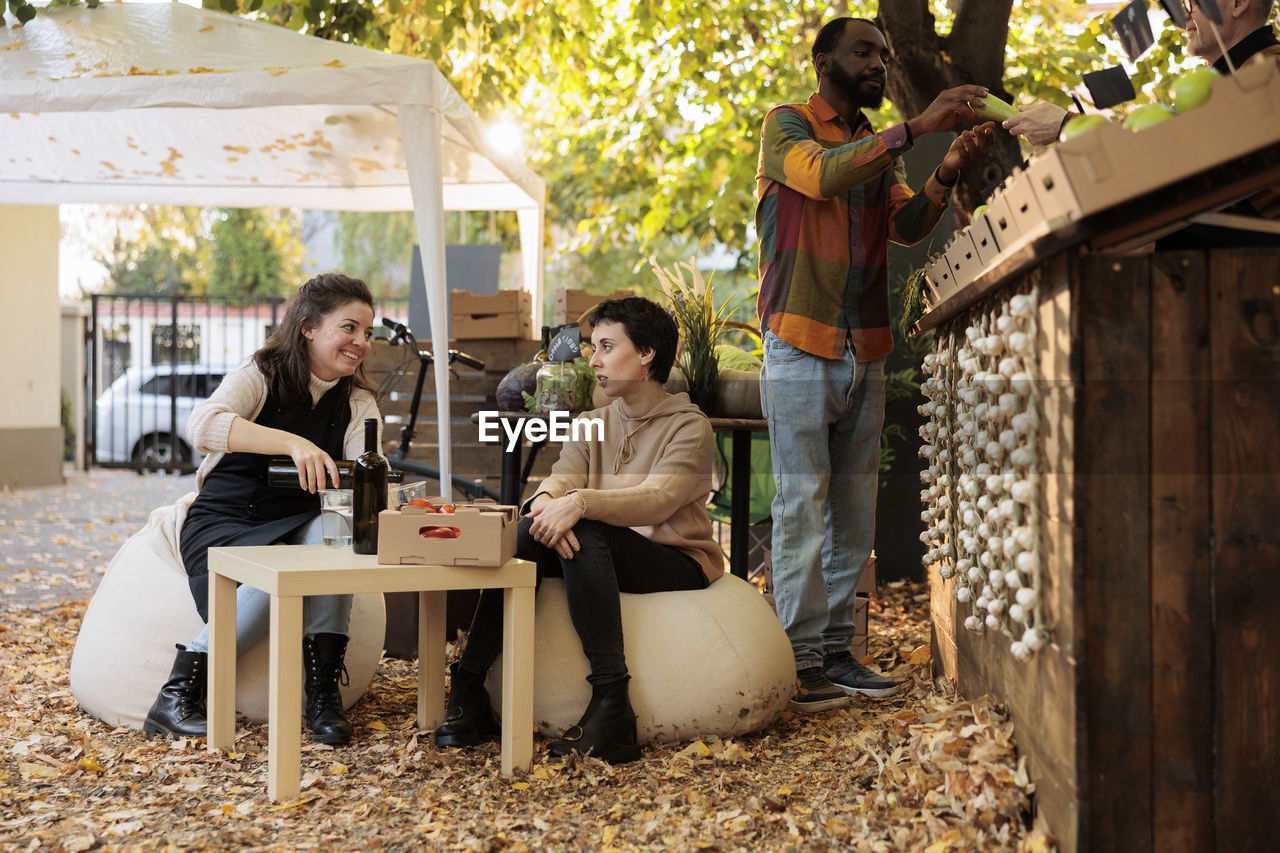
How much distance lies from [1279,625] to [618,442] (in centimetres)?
172

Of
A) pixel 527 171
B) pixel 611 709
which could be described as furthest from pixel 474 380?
pixel 611 709

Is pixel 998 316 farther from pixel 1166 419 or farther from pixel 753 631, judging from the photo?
pixel 753 631

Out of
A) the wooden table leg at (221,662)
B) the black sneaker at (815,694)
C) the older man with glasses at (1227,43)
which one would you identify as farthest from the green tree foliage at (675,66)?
the wooden table leg at (221,662)

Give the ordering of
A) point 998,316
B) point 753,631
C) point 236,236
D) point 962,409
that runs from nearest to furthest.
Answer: point 998,316 → point 962,409 → point 753,631 → point 236,236

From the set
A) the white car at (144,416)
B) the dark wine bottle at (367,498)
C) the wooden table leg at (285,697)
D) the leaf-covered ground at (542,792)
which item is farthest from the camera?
the white car at (144,416)

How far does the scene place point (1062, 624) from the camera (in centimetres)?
183

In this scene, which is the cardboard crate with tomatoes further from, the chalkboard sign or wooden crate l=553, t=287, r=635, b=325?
wooden crate l=553, t=287, r=635, b=325

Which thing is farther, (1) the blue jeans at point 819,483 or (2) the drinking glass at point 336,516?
(1) the blue jeans at point 819,483

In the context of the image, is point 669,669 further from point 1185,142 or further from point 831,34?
point 831,34

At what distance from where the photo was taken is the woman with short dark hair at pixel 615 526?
2.72 meters

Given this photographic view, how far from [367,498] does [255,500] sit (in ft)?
1.80

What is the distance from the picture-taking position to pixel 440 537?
8.25ft

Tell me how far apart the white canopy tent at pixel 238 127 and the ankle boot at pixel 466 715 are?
1.62m

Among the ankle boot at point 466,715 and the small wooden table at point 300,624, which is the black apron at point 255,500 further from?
the ankle boot at point 466,715
